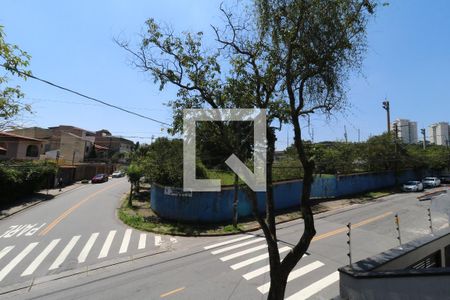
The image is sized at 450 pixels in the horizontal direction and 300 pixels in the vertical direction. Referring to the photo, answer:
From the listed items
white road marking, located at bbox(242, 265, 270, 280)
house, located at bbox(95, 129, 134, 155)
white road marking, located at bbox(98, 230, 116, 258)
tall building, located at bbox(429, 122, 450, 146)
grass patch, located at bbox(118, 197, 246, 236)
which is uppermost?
tall building, located at bbox(429, 122, 450, 146)

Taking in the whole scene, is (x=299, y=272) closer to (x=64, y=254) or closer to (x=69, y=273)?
(x=69, y=273)

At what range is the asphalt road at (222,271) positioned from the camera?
9250 mm

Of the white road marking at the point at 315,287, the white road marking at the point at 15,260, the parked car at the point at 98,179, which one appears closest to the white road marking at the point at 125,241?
the white road marking at the point at 15,260

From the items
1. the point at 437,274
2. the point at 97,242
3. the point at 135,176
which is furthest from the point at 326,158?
the point at 437,274

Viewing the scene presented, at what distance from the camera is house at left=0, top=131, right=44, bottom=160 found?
39.8 meters

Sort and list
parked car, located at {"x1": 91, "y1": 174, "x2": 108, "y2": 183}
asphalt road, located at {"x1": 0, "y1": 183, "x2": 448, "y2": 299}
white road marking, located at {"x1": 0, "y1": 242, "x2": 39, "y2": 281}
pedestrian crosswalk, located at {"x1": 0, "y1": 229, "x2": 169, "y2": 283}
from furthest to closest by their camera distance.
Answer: parked car, located at {"x1": 91, "y1": 174, "x2": 108, "y2": 183}
pedestrian crosswalk, located at {"x1": 0, "y1": 229, "x2": 169, "y2": 283}
white road marking, located at {"x1": 0, "y1": 242, "x2": 39, "y2": 281}
asphalt road, located at {"x1": 0, "y1": 183, "x2": 448, "y2": 299}

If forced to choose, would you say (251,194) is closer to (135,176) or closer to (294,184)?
(294,184)

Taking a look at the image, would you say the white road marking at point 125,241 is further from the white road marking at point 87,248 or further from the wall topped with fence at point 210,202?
the wall topped with fence at point 210,202

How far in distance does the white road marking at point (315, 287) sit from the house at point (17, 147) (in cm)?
4402

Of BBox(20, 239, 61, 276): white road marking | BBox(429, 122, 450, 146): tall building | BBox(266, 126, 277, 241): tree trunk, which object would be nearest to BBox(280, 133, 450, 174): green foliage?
BBox(20, 239, 61, 276): white road marking

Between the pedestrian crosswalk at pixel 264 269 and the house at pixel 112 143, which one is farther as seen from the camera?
the house at pixel 112 143

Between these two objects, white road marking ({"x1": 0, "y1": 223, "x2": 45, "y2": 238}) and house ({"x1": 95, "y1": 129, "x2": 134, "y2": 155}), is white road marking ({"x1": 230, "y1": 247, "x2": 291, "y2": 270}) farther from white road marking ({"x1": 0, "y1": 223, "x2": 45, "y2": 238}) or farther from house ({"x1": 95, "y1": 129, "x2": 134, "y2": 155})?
house ({"x1": 95, "y1": 129, "x2": 134, "y2": 155})

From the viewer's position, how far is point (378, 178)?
1459 inches

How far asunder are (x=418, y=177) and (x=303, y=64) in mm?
49997
